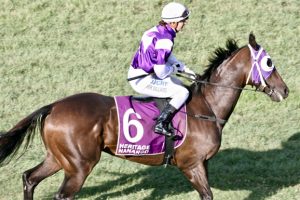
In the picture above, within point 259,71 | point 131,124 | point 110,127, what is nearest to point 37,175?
point 110,127

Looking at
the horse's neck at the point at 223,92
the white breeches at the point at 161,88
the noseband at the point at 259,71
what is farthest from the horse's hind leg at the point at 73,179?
the noseband at the point at 259,71

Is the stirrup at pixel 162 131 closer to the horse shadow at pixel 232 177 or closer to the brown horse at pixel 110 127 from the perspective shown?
the brown horse at pixel 110 127

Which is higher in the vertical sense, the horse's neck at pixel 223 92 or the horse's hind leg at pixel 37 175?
the horse's neck at pixel 223 92

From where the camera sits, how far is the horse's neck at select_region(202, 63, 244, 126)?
782 centimetres

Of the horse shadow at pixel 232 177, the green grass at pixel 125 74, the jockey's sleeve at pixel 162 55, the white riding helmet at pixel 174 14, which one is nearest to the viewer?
the jockey's sleeve at pixel 162 55

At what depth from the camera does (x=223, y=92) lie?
7836 mm

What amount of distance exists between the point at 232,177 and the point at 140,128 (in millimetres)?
2553

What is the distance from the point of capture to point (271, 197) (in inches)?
328

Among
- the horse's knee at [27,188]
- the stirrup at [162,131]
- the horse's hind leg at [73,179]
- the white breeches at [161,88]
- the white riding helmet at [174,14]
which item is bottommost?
the horse's knee at [27,188]

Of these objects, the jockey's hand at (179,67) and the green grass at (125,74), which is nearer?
the jockey's hand at (179,67)

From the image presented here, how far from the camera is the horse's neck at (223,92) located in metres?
7.82

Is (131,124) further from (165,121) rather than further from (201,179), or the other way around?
(201,179)

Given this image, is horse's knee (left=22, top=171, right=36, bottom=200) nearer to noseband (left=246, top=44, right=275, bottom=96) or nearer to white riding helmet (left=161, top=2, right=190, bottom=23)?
white riding helmet (left=161, top=2, right=190, bottom=23)

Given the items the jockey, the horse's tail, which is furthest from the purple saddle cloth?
the horse's tail
